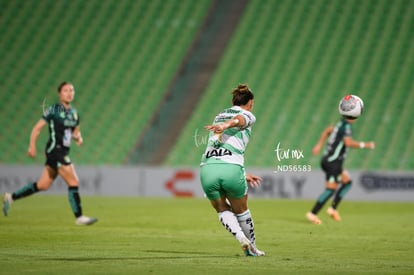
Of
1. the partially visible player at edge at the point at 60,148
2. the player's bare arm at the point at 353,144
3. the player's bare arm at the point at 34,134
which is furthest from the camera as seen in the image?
the player's bare arm at the point at 353,144

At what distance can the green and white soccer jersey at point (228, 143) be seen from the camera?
9.41 m

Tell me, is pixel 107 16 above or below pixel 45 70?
above

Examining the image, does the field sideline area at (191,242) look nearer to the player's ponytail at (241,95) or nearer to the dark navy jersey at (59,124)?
the dark navy jersey at (59,124)

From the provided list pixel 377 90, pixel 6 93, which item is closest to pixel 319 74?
pixel 377 90

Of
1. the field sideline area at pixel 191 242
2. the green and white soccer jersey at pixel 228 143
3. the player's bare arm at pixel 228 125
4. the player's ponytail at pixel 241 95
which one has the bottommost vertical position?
the field sideline area at pixel 191 242

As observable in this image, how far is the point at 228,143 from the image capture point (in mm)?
9477

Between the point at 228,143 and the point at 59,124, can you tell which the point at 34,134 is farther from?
the point at 228,143

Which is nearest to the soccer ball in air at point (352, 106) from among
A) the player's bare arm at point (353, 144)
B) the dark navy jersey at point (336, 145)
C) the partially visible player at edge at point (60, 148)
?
the player's bare arm at point (353, 144)

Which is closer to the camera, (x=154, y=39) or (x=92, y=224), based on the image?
(x=92, y=224)

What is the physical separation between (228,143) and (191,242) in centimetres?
258

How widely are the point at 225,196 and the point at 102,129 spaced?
62.4 ft

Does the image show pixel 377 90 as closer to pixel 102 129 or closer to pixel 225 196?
pixel 102 129

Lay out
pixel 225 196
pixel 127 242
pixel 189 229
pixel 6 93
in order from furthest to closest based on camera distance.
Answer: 1. pixel 6 93
2. pixel 189 229
3. pixel 127 242
4. pixel 225 196

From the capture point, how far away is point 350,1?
3081 cm
